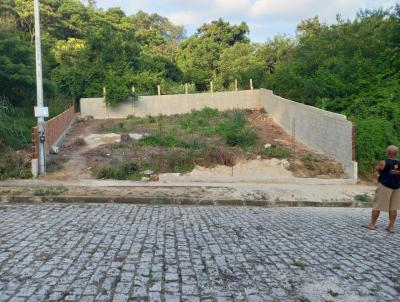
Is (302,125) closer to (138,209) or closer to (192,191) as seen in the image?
(192,191)

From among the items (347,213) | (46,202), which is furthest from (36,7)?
(347,213)

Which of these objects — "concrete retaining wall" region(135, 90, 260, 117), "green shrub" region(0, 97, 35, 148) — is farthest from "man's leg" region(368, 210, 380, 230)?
"concrete retaining wall" region(135, 90, 260, 117)

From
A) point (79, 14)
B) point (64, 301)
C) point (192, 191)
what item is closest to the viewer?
point (64, 301)

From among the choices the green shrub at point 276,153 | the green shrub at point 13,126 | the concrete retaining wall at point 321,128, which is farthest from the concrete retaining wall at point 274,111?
the green shrub at point 13,126

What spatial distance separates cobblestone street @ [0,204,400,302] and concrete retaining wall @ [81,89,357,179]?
22.4ft

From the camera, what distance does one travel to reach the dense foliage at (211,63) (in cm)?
1638

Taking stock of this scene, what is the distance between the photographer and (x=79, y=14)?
1521 inches

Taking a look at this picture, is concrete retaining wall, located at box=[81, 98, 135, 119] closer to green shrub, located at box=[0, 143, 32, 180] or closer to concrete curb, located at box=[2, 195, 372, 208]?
green shrub, located at box=[0, 143, 32, 180]

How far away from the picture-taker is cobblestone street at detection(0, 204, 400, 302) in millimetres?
3922

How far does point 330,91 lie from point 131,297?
17193 mm

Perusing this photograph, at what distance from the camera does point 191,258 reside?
195 inches

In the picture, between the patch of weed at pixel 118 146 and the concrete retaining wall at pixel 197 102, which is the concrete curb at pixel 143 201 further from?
the concrete retaining wall at pixel 197 102

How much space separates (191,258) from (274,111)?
766 inches

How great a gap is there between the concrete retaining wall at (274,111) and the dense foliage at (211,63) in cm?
67
